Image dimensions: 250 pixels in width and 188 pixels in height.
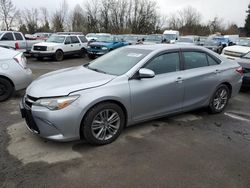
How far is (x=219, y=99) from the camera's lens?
5.39 m

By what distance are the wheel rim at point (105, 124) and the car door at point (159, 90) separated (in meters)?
0.35

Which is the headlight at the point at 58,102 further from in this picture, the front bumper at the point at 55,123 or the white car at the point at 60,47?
the white car at the point at 60,47

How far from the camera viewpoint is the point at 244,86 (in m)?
7.45

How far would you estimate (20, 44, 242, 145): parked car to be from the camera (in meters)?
3.44

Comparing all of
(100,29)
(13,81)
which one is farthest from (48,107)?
(100,29)

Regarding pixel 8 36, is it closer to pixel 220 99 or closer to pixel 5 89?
pixel 5 89

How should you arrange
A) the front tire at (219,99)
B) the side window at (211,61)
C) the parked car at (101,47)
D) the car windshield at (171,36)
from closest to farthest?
the side window at (211,61) → the front tire at (219,99) → the parked car at (101,47) → the car windshield at (171,36)

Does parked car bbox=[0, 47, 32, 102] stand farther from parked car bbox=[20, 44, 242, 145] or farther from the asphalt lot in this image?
parked car bbox=[20, 44, 242, 145]

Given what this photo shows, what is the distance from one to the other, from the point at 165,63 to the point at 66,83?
1.82m

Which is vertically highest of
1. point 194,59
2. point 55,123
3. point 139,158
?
point 194,59

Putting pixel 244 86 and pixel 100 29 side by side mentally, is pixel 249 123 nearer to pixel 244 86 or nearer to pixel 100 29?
pixel 244 86

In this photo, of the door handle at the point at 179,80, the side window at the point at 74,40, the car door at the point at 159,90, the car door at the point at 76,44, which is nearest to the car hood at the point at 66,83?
the car door at the point at 159,90

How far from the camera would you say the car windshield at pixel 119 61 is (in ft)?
13.6

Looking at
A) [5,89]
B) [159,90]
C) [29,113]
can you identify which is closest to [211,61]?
[159,90]
